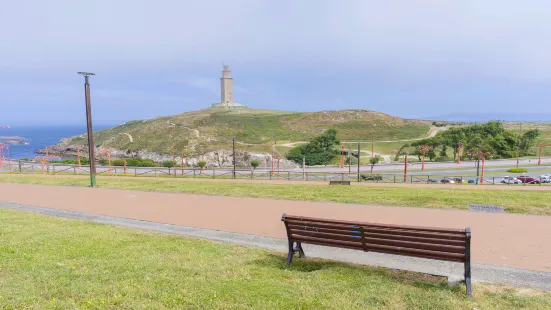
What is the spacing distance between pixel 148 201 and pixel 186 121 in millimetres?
130810

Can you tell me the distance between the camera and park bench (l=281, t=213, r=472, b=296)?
5.11 m

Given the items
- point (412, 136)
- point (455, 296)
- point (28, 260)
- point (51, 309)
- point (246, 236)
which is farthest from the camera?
point (412, 136)

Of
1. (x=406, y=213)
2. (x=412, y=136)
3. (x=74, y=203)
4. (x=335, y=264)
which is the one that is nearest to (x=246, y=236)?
(x=335, y=264)

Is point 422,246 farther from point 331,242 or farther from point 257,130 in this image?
point 257,130

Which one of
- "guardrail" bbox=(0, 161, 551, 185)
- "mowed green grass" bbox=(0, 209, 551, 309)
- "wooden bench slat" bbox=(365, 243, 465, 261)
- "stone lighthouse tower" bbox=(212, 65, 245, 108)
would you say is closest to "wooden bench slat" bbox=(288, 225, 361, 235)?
"wooden bench slat" bbox=(365, 243, 465, 261)

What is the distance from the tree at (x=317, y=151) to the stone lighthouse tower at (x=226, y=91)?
9296 cm

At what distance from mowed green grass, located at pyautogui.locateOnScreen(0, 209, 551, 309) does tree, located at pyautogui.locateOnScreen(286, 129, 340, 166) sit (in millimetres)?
74472

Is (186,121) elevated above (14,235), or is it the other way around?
(186,121)

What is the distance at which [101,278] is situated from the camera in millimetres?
5332

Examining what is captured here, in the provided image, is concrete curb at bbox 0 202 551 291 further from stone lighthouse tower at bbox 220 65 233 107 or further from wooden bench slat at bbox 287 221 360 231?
stone lighthouse tower at bbox 220 65 233 107

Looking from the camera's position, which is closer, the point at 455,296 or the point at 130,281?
the point at 455,296

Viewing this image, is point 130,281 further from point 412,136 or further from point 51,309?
point 412,136

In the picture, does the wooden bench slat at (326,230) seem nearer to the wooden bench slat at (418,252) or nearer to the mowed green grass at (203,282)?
the wooden bench slat at (418,252)

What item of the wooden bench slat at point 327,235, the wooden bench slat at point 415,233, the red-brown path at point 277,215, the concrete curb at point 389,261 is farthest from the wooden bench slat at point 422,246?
the red-brown path at point 277,215
